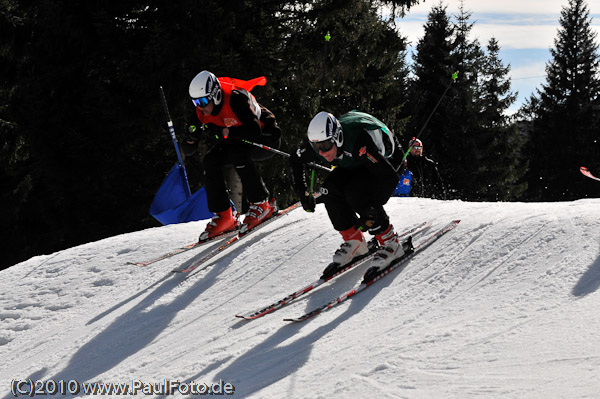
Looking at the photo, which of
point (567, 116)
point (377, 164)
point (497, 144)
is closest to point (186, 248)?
point (377, 164)

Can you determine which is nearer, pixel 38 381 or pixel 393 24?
pixel 38 381

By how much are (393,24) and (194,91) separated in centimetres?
876

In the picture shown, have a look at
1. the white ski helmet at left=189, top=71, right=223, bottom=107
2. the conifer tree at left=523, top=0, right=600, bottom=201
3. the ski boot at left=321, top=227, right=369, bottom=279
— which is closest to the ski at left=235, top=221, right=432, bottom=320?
the ski boot at left=321, top=227, right=369, bottom=279

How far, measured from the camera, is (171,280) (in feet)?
23.2

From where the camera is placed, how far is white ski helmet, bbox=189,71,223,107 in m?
7.20

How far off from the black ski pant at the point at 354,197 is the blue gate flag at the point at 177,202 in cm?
Answer: 383

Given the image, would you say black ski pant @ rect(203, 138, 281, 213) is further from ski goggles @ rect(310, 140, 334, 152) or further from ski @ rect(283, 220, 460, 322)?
ski @ rect(283, 220, 460, 322)

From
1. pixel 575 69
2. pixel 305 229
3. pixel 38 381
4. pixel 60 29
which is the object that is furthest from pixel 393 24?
pixel 575 69

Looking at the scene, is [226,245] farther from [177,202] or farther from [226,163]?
[177,202]

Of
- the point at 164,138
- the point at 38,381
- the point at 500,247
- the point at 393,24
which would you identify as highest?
the point at 393,24

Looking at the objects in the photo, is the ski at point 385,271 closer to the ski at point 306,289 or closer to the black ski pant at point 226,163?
the ski at point 306,289

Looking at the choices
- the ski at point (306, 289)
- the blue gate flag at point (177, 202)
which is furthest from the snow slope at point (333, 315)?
the blue gate flag at point (177, 202)

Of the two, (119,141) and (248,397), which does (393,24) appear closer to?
(119,141)

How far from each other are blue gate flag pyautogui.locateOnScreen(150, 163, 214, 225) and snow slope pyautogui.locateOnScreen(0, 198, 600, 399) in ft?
3.81
